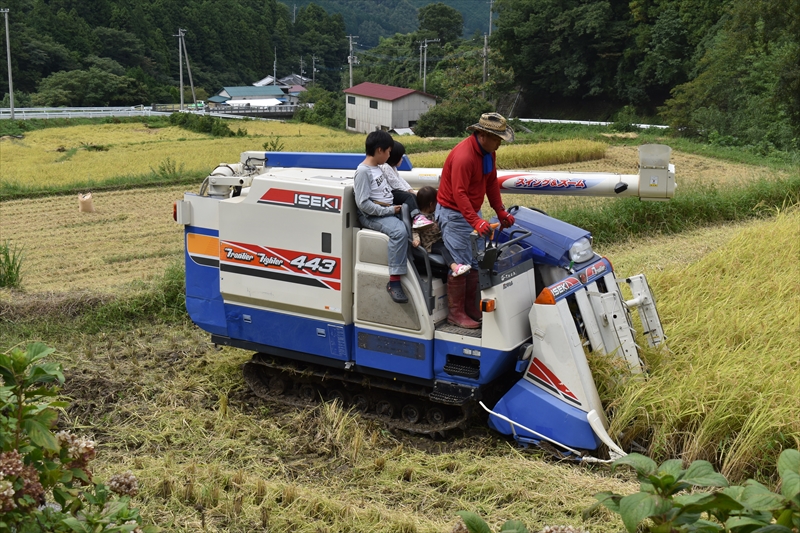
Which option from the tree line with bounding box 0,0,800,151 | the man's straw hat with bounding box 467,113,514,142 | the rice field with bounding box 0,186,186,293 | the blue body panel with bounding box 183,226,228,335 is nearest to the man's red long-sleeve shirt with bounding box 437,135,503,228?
the man's straw hat with bounding box 467,113,514,142

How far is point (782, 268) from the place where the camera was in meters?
9.77

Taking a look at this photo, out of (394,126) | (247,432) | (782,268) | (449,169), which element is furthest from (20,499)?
(394,126)

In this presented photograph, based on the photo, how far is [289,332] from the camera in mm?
7320

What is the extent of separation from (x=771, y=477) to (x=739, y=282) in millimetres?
3809

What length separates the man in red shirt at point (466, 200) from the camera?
258 inches

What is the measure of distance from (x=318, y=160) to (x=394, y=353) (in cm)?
225

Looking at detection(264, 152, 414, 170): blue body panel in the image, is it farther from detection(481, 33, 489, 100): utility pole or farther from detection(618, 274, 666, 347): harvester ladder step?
detection(481, 33, 489, 100): utility pole

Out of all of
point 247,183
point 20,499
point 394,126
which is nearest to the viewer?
point 20,499

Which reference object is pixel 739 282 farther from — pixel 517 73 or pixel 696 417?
pixel 517 73

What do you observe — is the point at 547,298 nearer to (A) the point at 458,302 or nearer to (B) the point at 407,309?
(A) the point at 458,302

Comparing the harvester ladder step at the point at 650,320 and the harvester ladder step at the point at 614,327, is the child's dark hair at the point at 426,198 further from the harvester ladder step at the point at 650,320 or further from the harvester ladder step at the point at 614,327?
the harvester ladder step at the point at 650,320

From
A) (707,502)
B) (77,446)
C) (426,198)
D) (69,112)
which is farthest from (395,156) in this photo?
(69,112)

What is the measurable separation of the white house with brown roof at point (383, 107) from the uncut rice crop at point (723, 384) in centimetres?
4505

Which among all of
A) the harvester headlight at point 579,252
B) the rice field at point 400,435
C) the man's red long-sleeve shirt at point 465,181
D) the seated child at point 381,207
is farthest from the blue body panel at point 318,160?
the rice field at point 400,435
